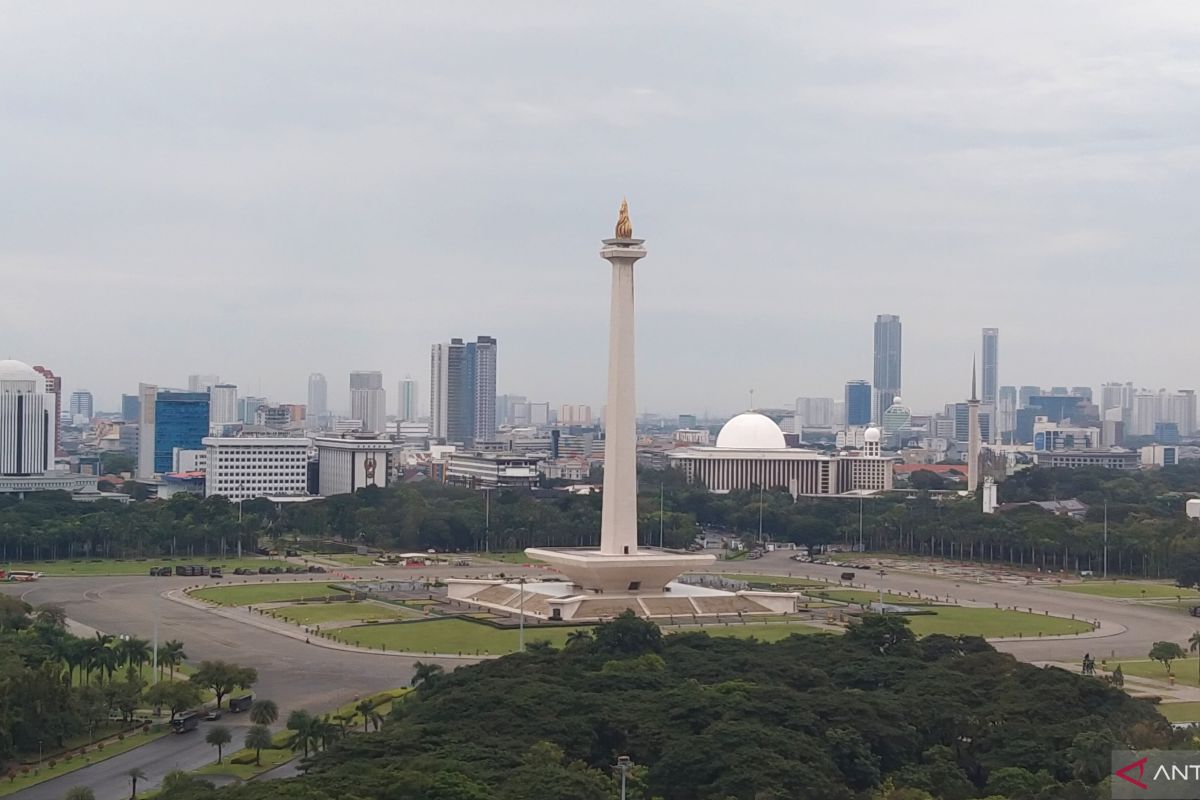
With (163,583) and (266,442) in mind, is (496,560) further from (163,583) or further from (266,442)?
(266,442)

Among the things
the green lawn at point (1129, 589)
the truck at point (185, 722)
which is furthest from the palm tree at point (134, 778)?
the green lawn at point (1129, 589)

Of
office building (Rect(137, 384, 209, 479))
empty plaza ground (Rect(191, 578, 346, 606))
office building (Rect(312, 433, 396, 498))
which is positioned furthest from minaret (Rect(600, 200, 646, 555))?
office building (Rect(137, 384, 209, 479))

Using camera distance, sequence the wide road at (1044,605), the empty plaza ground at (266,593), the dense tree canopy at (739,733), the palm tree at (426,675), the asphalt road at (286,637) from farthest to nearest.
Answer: the empty plaza ground at (266,593), the wide road at (1044,605), the palm tree at (426,675), the asphalt road at (286,637), the dense tree canopy at (739,733)

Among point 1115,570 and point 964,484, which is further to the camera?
point 964,484

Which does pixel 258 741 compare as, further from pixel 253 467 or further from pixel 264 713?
pixel 253 467

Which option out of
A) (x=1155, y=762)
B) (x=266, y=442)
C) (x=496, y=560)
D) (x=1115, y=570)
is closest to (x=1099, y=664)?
(x=1155, y=762)

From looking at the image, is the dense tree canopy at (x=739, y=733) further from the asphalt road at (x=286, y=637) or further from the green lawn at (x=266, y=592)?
the green lawn at (x=266, y=592)

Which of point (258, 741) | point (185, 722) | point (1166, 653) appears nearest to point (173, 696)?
point (185, 722)
